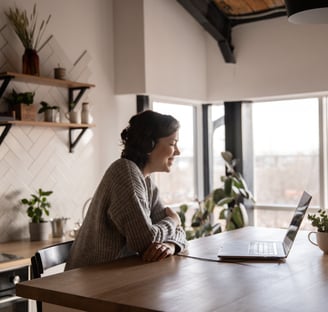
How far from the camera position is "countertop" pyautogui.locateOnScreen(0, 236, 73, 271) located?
2.58 meters

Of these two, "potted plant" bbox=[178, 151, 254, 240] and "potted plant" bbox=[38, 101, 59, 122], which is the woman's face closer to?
"potted plant" bbox=[38, 101, 59, 122]

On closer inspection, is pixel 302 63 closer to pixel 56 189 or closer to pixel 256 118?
pixel 256 118

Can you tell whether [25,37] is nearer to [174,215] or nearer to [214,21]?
[174,215]

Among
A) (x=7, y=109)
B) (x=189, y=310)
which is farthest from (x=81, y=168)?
(x=189, y=310)

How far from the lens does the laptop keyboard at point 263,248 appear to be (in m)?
1.95

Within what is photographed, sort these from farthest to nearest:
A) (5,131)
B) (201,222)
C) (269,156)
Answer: (269,156) < (201,222) < (5,131)

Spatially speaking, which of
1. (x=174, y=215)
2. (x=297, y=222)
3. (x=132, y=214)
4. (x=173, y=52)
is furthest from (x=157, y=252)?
(x=173, y=52)

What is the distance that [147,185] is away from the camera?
7.63 feet

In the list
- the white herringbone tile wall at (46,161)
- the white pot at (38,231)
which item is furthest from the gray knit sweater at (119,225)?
the white herringbone tile wall at (46,161)

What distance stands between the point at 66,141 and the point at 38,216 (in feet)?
2.07

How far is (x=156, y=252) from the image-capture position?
1928 mm

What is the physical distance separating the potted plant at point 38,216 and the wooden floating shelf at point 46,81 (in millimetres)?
690

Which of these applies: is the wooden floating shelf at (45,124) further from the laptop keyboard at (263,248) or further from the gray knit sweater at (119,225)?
the laptop keyboard at (263,248)

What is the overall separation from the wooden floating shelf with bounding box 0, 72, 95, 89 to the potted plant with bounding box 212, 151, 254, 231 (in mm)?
1441
